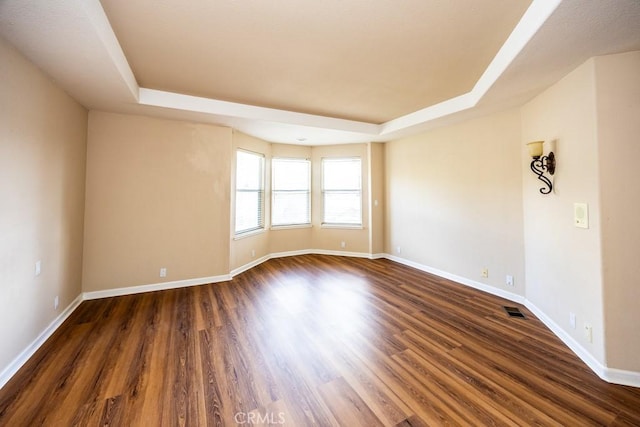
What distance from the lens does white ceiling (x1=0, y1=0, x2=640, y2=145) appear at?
5.70ft

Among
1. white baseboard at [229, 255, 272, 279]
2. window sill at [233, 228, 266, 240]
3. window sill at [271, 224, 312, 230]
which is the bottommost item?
white baseboard at [229, 255, 272, 279]

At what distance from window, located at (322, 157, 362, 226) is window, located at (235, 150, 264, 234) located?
1517 mm

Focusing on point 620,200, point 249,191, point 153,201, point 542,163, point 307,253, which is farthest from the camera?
point 307,253

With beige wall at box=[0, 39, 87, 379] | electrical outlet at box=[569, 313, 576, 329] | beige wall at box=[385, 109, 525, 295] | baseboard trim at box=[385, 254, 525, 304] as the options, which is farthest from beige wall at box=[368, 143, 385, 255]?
beige wall at box=[0, 39, 87, 379]

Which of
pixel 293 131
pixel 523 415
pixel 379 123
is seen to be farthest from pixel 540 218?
pixel 293 131

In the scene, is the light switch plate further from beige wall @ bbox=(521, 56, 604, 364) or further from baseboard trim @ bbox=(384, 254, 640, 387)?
baseboard trim @ bbox=(384, 254, 640, 387)

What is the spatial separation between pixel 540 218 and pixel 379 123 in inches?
116

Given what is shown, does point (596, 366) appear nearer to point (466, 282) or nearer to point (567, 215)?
point (567, 215)

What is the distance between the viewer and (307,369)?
6.70 ft

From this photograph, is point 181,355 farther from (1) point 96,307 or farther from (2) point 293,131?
(2) point 293,131

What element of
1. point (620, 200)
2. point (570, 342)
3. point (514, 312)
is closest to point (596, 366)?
point (570, 342)

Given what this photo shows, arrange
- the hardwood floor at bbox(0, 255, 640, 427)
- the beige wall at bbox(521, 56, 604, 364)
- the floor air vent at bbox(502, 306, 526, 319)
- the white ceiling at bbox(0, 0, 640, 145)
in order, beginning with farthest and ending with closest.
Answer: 1. the floor air vent at bbox(502, 306, 526, 319)
2. the beige wall at bbox(521, 56, 604, 364)
3. the white ceiling at bbox(0, 0, 640, 145)
4. the hardwood floor at bbox(0, 255, 640, 427)

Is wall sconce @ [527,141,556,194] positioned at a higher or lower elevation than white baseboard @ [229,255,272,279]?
higher

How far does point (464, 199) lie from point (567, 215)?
157cm
